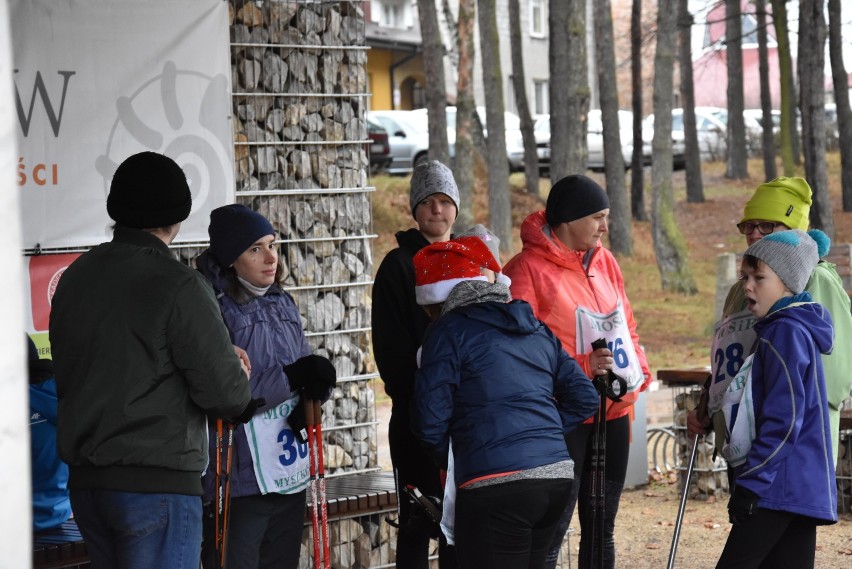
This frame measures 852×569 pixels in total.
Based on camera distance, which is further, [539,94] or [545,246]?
[539,94]

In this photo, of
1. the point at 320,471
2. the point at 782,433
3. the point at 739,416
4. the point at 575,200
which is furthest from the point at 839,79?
the point at 320,471

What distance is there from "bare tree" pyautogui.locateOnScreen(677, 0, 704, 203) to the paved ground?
46.5 feet

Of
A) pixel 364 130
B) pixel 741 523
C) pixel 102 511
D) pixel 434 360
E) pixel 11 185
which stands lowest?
pixel 741 523

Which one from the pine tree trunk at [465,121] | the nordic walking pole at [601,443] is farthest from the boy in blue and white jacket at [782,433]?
the pine tree trunk at [465,121]

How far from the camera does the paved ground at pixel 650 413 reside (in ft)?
34.8

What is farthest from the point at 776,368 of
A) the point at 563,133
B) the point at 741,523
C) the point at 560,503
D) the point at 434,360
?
the point at 563,133

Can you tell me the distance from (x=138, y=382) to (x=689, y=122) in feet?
81.4

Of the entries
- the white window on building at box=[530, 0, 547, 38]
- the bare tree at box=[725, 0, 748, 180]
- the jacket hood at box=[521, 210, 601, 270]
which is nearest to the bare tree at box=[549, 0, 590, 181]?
the bare tree at box=[725, 0, 748, 180]

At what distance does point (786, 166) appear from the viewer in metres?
24.0

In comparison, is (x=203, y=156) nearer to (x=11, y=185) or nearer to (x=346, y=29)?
A: (x=346, y=29)

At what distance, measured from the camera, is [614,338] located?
5035mm

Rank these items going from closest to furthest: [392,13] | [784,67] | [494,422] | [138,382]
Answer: [138,382], [494,422], [784,67], [392,13]

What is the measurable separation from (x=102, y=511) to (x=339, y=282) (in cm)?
286

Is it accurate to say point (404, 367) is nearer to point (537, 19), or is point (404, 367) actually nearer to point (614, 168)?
point (614, 168)
